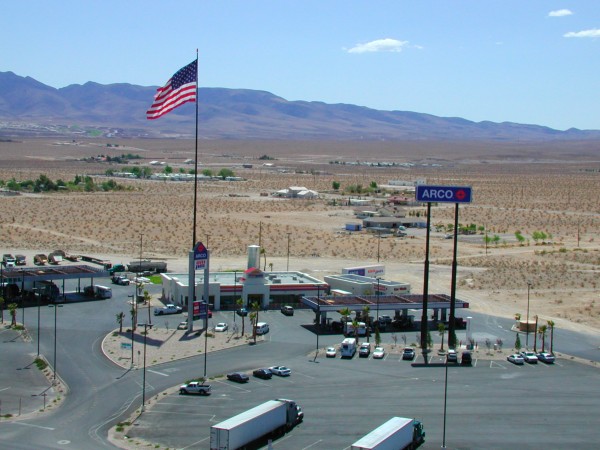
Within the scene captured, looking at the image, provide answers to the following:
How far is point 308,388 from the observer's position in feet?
144

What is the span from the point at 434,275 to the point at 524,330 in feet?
76.0

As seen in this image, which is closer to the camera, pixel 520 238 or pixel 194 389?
pixel 194 389

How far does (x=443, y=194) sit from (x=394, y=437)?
25386mm

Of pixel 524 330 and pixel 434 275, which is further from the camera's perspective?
pixel 434 275

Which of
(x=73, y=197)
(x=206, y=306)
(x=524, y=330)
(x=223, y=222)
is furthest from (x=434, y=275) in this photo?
(x=73, y=197)

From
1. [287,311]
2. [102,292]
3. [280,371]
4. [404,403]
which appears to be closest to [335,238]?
[287,311]

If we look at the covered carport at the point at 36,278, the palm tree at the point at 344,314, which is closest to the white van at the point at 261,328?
the palm tree at the point at 344,314

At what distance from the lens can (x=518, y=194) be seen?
184000mm

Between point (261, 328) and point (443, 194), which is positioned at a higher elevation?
point (443, 194)

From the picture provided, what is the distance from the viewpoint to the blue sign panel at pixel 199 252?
59469 mm

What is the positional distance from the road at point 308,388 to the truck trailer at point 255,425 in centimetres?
75

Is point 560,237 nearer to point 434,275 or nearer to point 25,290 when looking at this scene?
point 434,275

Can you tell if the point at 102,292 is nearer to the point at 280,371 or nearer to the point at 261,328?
the point at 261,328

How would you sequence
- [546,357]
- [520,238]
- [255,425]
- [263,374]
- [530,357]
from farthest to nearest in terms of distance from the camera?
[520,238]
[546,357]
[530,357]
[263,374]
[255,425]
